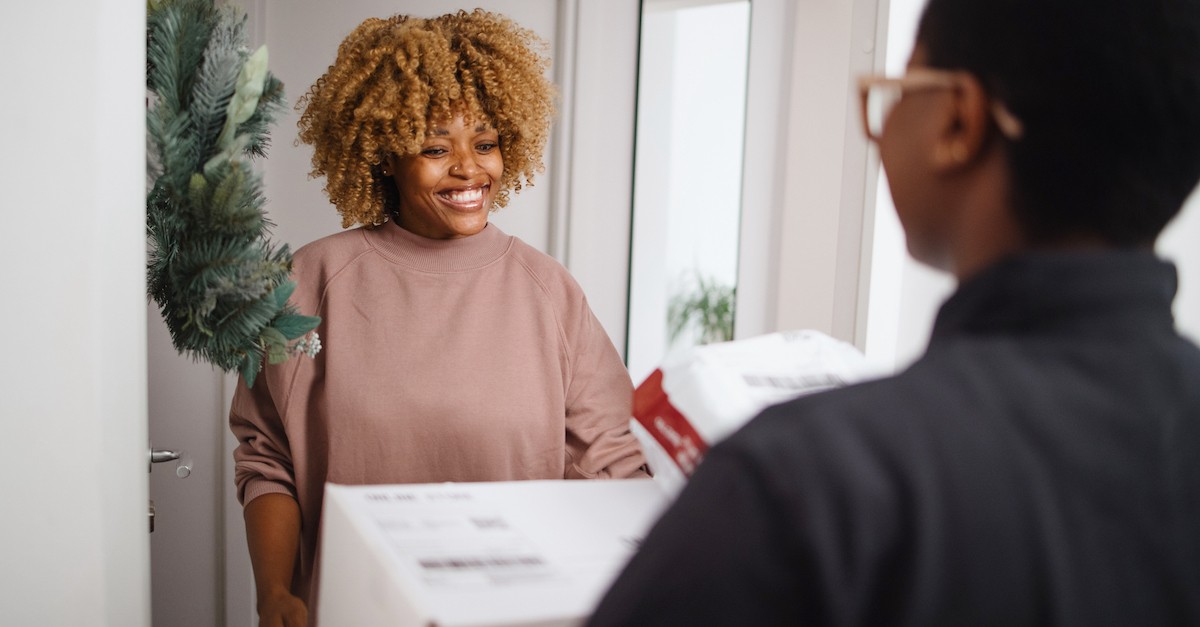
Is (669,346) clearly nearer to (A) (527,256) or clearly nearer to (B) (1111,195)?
(A) (527,256)

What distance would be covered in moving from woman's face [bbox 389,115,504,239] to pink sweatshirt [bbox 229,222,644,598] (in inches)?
1.7

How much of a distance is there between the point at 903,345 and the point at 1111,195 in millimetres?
1306

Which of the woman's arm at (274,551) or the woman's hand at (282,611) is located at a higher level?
the woman's arm at (274,551)

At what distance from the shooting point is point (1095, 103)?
411 millimetres

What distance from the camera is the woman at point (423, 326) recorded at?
1362mm

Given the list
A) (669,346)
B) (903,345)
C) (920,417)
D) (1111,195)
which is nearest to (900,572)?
(920,417)

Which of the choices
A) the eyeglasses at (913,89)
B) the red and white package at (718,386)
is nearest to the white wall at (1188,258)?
the red and white package at (718,386)

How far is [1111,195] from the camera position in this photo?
0.43 m

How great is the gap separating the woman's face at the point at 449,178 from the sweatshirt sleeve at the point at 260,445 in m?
0.33

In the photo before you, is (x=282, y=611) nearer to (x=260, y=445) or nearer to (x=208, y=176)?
(x=260, y=445)

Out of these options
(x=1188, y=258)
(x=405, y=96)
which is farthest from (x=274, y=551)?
(x=1188, y=258)

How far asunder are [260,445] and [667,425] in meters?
0.77

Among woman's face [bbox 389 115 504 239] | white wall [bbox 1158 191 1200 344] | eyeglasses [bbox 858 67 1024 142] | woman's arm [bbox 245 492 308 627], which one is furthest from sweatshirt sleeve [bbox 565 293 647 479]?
eyeglasses [bbox 858 67 1024 142]

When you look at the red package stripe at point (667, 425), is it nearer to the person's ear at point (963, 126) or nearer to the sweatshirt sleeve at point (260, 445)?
the person's ear at point (963, 126)
